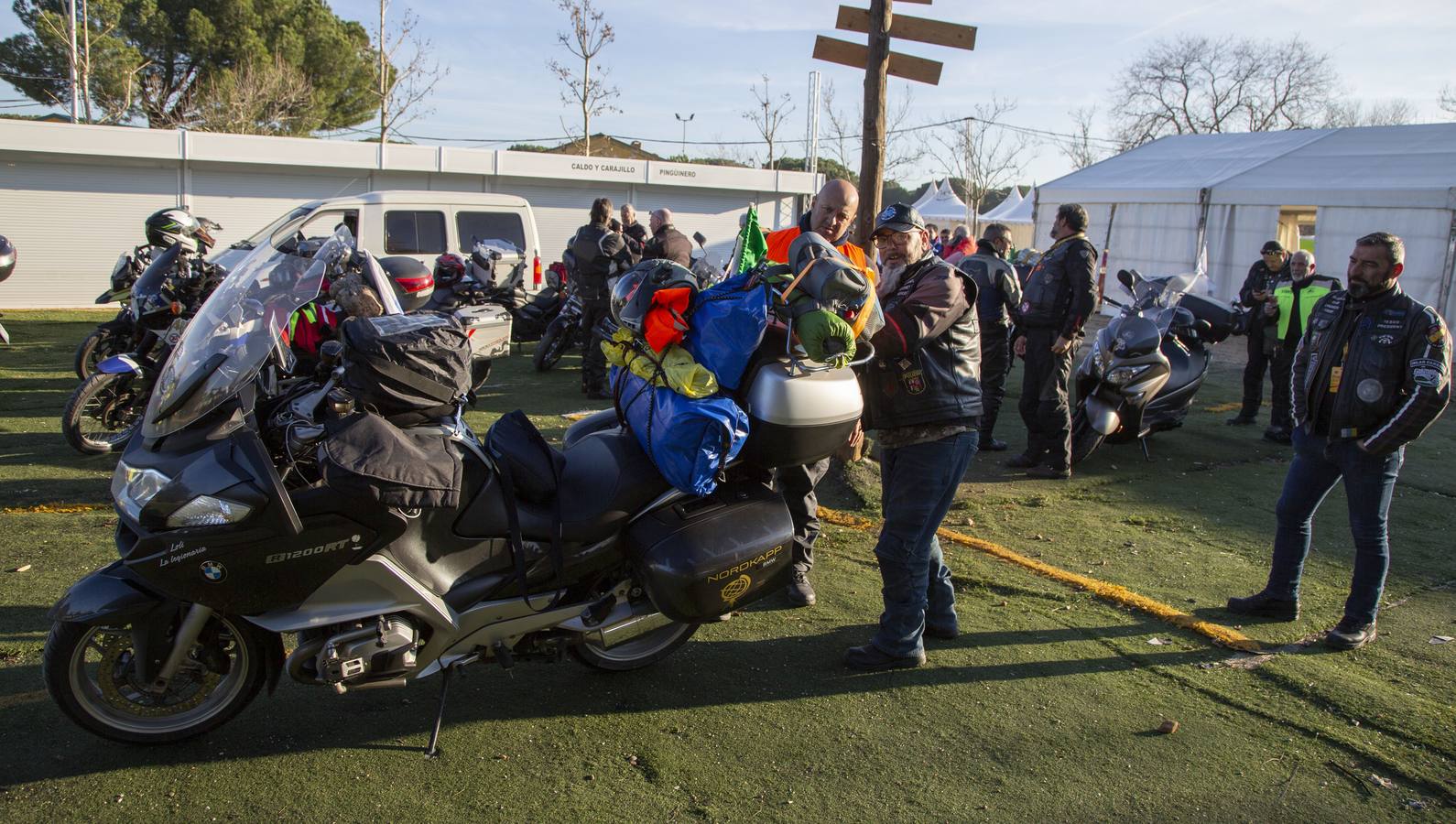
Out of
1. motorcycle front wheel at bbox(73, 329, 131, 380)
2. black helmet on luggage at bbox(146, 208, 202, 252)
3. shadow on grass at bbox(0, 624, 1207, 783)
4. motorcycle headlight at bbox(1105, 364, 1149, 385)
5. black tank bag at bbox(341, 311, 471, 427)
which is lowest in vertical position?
shadow on grass at bbox(0, 624, 1207, 783)

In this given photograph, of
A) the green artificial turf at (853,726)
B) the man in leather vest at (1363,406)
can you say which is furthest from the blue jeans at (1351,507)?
the green artificial turf at (853,726)

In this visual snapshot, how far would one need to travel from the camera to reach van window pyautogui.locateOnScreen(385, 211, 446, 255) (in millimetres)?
11789

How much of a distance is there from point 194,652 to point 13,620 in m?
1.49

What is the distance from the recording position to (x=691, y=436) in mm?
3174

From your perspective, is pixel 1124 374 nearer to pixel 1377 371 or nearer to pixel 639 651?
pixel 1377 371

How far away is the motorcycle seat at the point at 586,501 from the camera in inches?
125

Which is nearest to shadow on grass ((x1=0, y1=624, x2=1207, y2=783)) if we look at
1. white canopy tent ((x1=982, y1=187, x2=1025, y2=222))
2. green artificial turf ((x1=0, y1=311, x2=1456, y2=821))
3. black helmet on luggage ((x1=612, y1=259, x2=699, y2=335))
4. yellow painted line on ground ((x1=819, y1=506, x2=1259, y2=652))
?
green artificial turf ((x1=0, y1=311, x2=1456, y2=821))

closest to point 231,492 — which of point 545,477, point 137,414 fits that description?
point 545,477

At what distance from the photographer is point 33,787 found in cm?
289

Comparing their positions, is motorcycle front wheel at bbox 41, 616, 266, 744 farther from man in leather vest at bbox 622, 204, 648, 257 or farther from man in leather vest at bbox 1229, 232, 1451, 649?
man in leather vest at bbox 622, 204, 648, 257

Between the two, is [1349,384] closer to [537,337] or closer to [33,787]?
[33,787]

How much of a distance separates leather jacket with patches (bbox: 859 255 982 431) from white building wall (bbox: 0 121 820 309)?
55.2ft

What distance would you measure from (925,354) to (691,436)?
3.78 feet

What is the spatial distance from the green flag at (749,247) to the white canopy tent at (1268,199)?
1091 cm
